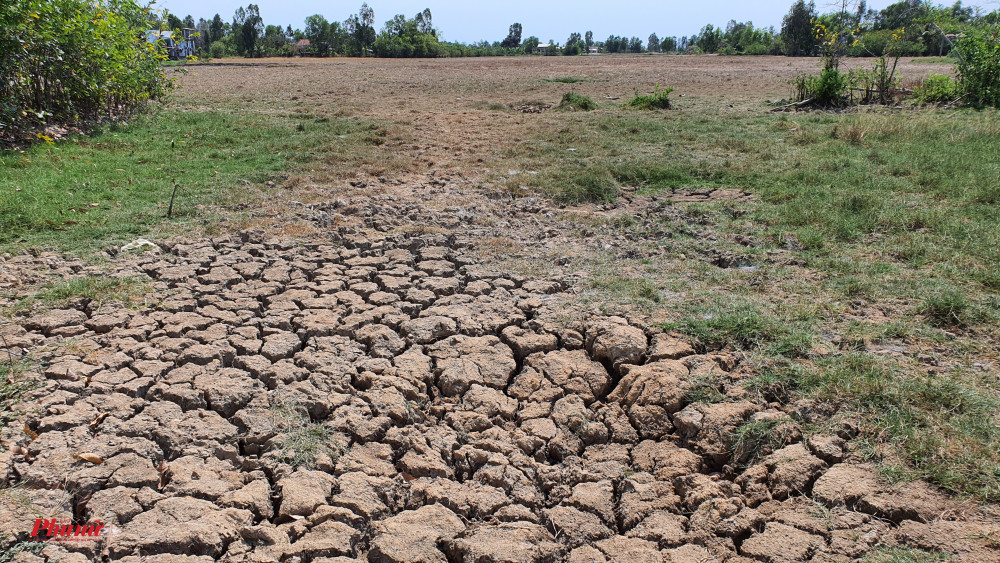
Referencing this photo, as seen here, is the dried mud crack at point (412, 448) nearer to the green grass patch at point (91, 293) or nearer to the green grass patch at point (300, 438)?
the green grass patch at point (300, 438)

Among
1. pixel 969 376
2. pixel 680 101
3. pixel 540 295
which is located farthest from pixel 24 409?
pixel 680 101

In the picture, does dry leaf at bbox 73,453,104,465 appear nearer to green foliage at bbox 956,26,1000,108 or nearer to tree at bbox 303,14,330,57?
green foliage at bbox 956,26,1000,108

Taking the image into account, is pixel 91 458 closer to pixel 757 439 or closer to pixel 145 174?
pixel 757 439

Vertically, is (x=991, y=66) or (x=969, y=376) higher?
(x=991, y=66)

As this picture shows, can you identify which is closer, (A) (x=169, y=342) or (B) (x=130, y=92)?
(A) (x=169, y=342)

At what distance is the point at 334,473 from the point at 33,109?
26.4 ft

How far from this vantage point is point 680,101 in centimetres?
1340

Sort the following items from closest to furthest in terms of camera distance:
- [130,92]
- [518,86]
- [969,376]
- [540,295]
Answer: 1. [969,376]
2. [540,295]
3. [130,92]
4. [518,86]

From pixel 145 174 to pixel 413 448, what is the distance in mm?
5482

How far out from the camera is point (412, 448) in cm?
267

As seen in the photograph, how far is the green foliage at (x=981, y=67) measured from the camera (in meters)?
10.3

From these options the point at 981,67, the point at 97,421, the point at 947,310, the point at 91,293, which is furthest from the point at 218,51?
the point at 947,310

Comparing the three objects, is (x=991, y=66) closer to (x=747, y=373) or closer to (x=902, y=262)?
(x=902, y=262)

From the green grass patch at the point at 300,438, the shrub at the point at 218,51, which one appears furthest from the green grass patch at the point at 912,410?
the shrub at the point at 218,51
